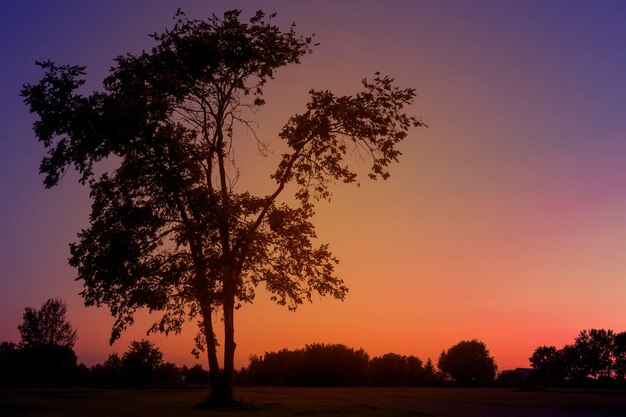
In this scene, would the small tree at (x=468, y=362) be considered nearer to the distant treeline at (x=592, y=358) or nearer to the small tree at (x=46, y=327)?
the distant treeline at (x=592, y=358)

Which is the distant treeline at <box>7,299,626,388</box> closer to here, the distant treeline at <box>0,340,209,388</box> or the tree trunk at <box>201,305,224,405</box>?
the distant treeline at <box>0,340,209,388</box>

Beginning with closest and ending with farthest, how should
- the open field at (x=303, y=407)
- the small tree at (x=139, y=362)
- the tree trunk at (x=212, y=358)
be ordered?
the open field at (x=303, y=407)
the tree trunk at (x=212, y=358)
the small tree at (x=139, y=362)

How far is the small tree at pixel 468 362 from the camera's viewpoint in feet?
515

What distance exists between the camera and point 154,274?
34.0 metres

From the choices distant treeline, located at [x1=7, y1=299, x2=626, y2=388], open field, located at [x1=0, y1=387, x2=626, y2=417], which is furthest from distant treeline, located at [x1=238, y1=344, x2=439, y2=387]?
open field, located at [x1=0, y1=387, x2=626, y2=417]

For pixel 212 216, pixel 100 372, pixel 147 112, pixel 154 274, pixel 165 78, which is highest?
pixel 165 78

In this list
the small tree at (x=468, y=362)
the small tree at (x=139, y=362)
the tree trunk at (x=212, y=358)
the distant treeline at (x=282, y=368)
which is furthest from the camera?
the small tree at (x=468, y=362)

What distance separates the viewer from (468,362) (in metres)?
158

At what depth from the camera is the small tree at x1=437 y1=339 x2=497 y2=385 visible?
515 ft

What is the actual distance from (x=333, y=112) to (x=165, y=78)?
9.73 metres

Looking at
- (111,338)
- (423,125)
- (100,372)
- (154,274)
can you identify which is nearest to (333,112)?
(423,125)

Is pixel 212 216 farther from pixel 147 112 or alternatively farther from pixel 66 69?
pixel 66 69

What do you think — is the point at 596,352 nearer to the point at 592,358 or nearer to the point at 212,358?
the point at 592,358

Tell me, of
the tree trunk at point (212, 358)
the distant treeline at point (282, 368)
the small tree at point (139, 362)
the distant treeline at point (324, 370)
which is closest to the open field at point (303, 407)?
the tree trunk at point (212, 358)
